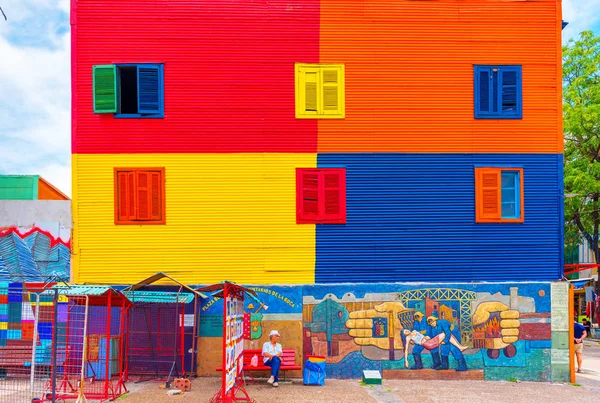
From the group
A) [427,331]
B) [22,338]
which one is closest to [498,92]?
[427,331]

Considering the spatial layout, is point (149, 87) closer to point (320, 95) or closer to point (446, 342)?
point (320, 95)

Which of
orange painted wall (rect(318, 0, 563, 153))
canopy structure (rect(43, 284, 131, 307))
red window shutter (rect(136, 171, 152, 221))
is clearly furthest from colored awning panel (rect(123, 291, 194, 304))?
orange painted wall (rect(318, 0, 563, 153))

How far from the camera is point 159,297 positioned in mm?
14891

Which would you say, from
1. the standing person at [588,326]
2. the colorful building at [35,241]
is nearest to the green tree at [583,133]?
the standing person at [588,326]

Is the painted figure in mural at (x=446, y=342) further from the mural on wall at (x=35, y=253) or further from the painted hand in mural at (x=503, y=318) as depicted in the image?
the mural on wall at (x=35, y=253)

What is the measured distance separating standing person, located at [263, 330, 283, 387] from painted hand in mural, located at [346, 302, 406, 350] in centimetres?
227

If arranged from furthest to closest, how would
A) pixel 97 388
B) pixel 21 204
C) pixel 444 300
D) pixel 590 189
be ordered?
pixel 590 189, pixel 21 204, pixel 444 300, pixel 97 388

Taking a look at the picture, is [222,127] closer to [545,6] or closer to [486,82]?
[486,82]

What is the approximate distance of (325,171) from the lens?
625 inches

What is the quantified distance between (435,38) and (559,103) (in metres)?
4.05

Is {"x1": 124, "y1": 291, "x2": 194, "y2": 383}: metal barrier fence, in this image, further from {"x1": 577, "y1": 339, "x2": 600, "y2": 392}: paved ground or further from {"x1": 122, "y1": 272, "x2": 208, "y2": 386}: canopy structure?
{"x1": 577, "y1": 339, "x2": 600, "y2": 392}: paved ground

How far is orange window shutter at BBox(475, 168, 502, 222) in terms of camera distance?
1584 cm

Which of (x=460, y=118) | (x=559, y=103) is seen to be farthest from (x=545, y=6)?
(x=460, y=118)

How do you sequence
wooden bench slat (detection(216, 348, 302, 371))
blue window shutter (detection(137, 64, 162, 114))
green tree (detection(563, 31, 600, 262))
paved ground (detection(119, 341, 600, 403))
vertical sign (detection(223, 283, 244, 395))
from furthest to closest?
green tree (detection(563, 31, 600, 262)), blue window shutter (detection(137, 64, 162, 114)), wooden bench slat (detection(216, 348, 302, 371)), paved ground (detection(119, 341, 600, 403)), vertical sign (detection(223, 283, 244, 395))
